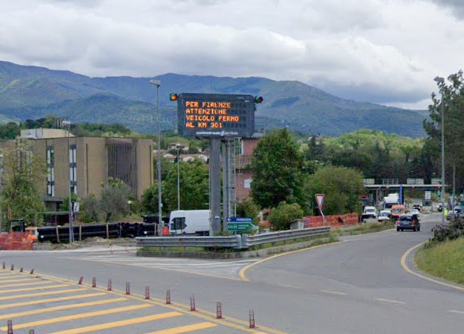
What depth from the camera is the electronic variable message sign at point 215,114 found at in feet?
118

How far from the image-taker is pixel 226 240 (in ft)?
101

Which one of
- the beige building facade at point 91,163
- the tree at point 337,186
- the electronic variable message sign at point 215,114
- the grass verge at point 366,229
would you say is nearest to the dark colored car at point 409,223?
the grass verge at point 366,229

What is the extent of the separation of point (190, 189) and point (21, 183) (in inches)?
800

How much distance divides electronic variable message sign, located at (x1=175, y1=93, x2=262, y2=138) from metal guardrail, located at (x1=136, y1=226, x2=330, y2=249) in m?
5.44

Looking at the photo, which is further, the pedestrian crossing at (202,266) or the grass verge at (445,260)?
the pedestrian crossing at (202,266)

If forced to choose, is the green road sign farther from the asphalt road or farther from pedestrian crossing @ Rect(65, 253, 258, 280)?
the asphalt road

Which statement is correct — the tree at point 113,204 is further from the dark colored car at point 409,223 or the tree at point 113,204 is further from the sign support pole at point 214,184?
the sign support pole at point 214,184

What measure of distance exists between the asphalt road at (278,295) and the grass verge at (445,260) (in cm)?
59

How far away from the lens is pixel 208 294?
17938mm

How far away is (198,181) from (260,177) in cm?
1261

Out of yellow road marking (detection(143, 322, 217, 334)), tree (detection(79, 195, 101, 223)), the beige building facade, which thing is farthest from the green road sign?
the beige building facade

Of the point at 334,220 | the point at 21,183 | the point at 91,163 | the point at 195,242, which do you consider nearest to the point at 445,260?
the point at 195,242

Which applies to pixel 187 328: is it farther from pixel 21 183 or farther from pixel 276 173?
pixel 276 173

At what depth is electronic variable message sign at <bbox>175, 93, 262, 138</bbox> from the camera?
118ft
